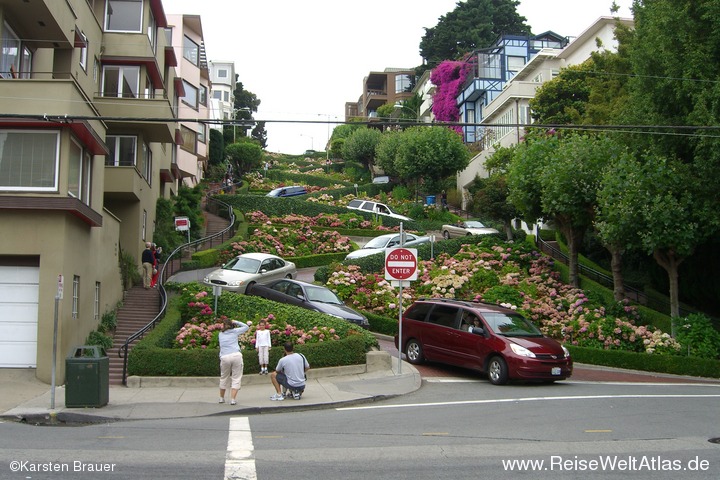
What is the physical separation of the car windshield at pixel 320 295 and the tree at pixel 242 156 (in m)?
56.7

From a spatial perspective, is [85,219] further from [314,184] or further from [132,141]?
[314,184]

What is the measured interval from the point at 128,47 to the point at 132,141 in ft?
10.9

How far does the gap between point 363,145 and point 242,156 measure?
12520 mm

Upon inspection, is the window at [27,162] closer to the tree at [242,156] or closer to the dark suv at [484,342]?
the dark suv at [484,342]

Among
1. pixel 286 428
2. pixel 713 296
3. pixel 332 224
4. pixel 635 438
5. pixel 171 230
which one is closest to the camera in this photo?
pixel 635 438

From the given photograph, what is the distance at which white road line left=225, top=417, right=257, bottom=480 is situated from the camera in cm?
869

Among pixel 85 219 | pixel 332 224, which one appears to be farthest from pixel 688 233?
pixel 332 224

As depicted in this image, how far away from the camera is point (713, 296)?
25859 millimetres

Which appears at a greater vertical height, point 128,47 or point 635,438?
point 128,47

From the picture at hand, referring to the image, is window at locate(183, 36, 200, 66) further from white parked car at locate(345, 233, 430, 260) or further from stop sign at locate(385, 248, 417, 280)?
stop sign at locate(385, 248, 417, 280)

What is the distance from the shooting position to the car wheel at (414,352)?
19484 mm

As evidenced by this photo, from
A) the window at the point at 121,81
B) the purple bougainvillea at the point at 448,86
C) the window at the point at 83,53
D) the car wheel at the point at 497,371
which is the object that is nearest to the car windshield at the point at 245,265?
the window at the point at 121,81

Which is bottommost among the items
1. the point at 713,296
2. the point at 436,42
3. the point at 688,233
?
the point at 713,296

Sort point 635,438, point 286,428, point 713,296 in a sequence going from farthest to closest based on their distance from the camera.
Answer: point 713,296
point 286,428
point 635,438
